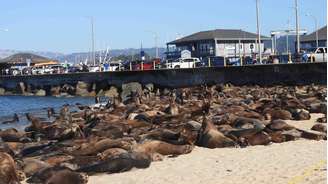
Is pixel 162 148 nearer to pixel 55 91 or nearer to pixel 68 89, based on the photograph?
pixel 68 89

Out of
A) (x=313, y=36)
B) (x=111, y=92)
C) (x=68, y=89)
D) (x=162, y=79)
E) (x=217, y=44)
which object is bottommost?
(x=111, y=92)

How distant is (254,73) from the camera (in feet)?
164

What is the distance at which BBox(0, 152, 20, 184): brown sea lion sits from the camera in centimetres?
1289

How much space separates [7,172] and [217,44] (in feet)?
276

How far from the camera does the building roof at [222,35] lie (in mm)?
96312

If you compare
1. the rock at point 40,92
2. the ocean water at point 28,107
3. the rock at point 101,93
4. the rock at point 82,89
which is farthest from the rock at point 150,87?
the rock at point 40,92

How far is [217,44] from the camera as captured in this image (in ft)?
314

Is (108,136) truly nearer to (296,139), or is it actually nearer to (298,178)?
(296,139)

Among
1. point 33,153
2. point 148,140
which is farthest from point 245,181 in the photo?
point 33,153

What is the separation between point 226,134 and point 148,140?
94.5 inches

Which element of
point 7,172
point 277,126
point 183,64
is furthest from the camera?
point 183,64

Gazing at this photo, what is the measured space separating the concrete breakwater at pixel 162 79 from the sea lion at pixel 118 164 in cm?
3175

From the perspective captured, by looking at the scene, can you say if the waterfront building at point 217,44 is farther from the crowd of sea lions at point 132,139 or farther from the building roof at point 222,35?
the crowd of sea lions at point 132,139

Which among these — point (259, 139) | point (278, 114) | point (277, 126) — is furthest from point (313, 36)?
point (259, 139)
